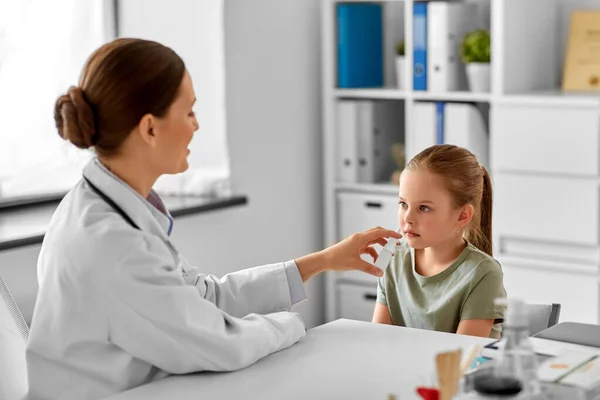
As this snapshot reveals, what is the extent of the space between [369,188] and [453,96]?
1.82ft

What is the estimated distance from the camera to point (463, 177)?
2.14m

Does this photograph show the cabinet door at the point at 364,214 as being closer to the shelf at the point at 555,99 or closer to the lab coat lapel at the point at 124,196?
the shelf at the point at 555,99

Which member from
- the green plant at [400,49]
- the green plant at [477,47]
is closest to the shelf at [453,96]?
the green plant at [477,47]

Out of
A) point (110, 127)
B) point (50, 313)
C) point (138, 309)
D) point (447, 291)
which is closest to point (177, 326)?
point (138, 309)

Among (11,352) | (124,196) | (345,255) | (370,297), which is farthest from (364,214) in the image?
(124,196)

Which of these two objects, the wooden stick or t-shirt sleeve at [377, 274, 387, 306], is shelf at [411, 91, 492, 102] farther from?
the wooden stick

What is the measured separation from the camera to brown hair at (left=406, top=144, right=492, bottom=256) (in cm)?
213

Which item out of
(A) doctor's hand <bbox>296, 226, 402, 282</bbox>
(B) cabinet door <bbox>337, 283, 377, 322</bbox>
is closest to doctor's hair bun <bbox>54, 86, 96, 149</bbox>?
(A) doctor's hand <bbox>296, 226, 402, 282</bbox>

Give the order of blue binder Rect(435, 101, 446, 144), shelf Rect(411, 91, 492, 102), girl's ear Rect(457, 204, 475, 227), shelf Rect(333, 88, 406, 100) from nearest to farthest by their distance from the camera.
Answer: girl's ear Rect(457, 204, 475, 227)
shelf Rect(411, 91, 492, 102)
blue binder Rect(435, 101, 446, 144)
shelf Rect(333, 88, 406, 100)

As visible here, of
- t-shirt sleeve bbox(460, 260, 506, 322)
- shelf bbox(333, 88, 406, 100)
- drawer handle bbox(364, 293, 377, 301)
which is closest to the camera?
t-shirt sleeve bbox(460, 260, 506, 322)

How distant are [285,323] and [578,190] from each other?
6.78 ft

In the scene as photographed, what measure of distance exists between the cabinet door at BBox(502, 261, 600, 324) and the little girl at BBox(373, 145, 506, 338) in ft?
4.82

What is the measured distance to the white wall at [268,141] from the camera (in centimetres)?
385

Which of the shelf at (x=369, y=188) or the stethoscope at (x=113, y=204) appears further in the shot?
the shelf at (x=369, y=188)
